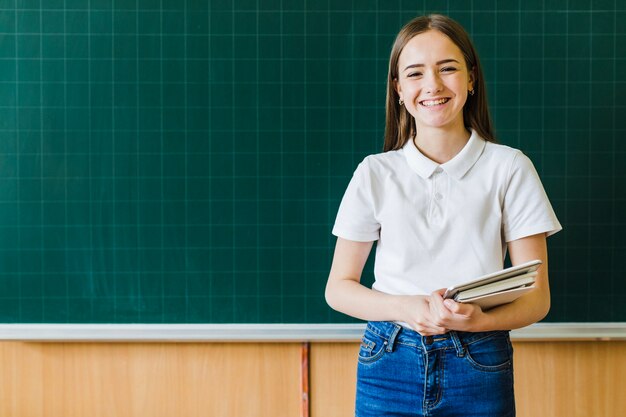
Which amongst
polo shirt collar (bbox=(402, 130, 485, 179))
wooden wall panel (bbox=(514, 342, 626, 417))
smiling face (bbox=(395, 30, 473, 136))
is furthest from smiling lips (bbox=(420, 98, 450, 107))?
wooden wall panel (bbox=(514, 342, 626, 417))

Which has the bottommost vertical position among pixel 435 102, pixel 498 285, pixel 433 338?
pixel 433 338

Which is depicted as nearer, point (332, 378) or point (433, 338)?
point (433, 338)

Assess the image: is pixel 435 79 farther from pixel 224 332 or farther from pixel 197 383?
pixel 197 383

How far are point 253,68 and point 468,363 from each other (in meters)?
1.04

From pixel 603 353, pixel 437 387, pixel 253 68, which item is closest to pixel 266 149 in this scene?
pixel 253 68

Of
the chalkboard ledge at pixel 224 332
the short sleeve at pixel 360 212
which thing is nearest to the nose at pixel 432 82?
the short sleeve at pixel 360 212

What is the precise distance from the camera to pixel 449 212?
1.26 m

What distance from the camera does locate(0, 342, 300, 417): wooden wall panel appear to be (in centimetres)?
185

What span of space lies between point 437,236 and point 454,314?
22 centimetres

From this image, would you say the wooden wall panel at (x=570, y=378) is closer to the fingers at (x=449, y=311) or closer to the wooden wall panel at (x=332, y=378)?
the wooden wall panel at (x=332, y=378)

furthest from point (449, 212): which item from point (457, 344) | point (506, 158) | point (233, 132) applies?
point (233, 132)

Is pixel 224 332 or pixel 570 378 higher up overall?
pixel 224 332

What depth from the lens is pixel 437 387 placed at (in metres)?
1.20

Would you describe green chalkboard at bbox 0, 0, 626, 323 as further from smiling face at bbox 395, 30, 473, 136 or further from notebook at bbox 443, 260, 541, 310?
notebook at bbox 443, 260, 541, 310
